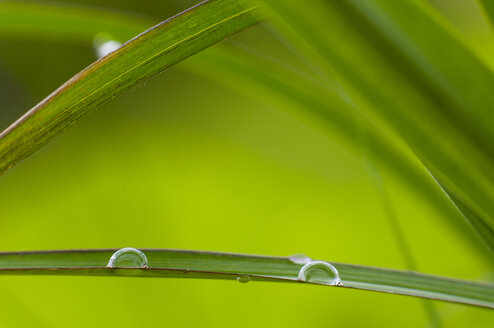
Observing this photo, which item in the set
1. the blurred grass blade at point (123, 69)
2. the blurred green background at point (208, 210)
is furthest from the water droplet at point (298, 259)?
the blurred green background at point (208, 210)

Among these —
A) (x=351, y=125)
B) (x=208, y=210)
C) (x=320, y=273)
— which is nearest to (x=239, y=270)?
(x=320, y=273)

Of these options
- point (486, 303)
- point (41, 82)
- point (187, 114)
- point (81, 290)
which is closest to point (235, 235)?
point (81, 290)

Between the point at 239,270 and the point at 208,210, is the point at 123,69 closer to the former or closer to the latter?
the point at 239,270

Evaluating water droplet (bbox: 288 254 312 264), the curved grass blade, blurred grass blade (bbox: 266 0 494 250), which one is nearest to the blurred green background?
the curved grass blade

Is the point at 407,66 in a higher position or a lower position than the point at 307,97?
lower

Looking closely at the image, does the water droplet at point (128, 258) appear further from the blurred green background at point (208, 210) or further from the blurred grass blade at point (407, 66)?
the blurred green background at point (208, 210)

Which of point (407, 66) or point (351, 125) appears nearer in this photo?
point (407, 66)

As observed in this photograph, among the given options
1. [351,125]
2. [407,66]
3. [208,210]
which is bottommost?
[407,66]
